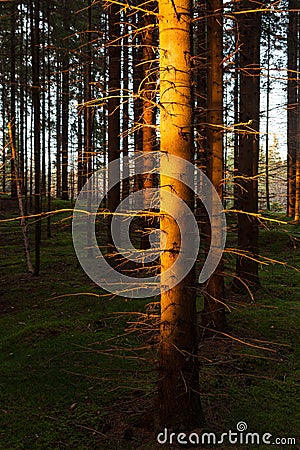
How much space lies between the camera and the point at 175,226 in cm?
372

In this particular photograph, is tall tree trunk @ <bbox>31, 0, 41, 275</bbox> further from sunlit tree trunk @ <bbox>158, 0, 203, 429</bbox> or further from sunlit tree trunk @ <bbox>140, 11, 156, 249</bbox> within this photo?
sunlit tree trunk @ <bbox>158, 0, 203, 429</bbox>

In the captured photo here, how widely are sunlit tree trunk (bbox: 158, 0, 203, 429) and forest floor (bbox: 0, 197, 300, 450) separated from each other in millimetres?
239

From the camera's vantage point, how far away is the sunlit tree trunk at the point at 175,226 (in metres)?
3.67

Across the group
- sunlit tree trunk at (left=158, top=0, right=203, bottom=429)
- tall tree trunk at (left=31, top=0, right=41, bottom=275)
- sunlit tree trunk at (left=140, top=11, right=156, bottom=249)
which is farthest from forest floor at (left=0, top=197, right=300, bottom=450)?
tall tree trunk at (left=31, top=0, right=41, bottom=275)

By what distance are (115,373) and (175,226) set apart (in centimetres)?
281

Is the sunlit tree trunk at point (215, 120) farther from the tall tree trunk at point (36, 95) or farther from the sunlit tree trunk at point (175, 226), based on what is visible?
the tall tree trunk at point (36, 95)

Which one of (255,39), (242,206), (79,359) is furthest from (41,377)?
(255,39)

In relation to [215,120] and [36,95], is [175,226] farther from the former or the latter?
[36,95]

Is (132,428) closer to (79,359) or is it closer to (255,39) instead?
(79,359)

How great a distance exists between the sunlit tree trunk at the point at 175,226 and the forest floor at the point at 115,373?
9.4 inches

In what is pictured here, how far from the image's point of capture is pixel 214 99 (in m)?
6.67

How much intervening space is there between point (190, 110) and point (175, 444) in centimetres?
308

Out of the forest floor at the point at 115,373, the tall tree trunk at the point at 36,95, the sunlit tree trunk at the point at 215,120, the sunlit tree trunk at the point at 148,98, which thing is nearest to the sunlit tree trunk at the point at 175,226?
the forest floor at the point at 115,373

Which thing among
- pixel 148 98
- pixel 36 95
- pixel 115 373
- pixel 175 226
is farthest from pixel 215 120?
pixel 36 95
